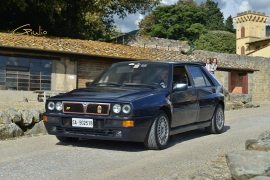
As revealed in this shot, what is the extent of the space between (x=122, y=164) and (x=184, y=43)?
115 feet

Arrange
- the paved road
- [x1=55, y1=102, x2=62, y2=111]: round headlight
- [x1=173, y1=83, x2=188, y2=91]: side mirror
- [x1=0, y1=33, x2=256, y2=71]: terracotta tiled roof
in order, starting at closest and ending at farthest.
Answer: the paved road < [x1=55, y1=102, x2=62, y2=111]: round headlight < [x1=173, y1=83, x2=188, y2=91]: side mirror < [x1=0, y1=33, x2=256, y2=71]: terracotta tiled roof

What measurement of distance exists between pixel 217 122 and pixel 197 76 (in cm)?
123

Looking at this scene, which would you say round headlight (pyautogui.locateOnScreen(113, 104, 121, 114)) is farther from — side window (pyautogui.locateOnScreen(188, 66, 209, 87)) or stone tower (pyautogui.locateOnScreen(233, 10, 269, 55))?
stone tower (pyautogui.locateOnScreen(233, 10, 269, 55))

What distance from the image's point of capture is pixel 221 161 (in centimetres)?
625

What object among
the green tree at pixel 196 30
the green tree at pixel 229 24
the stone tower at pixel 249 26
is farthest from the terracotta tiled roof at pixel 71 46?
the green tree at pixel 229 24

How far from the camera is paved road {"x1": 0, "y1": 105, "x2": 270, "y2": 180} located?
530cm

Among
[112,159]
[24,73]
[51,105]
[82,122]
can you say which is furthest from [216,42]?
[112,159]

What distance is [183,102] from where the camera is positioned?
25.3ft

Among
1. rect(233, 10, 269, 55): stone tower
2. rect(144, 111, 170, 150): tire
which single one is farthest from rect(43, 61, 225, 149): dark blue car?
rect(233, 10, 269, 55): stone tower

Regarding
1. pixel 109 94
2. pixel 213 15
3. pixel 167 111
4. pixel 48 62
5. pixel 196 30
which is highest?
pixel 213 15

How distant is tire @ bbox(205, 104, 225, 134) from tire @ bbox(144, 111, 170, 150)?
2.18 metres

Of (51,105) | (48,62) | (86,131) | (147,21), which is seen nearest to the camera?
(86,131)

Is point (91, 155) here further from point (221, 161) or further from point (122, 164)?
point (221, 161)

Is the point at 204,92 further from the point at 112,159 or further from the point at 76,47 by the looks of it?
the point at 76,47
